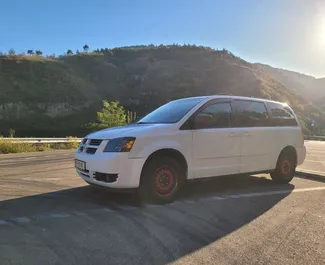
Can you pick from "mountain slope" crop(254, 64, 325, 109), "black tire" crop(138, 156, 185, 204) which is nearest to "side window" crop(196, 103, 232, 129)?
"black tire" crop(138, 156, 185, 204)

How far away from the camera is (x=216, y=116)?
6418 millimetres

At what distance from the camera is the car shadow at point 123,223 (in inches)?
142

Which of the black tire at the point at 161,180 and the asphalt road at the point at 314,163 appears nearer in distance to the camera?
the black tire at the point at 161,180

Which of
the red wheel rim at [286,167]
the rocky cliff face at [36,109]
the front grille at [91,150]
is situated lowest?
the red wheel rim at [286,167]

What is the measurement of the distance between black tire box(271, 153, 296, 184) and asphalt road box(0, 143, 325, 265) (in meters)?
0.60

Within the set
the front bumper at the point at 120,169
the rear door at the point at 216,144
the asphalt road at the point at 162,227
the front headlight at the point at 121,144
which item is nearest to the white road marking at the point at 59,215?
→ the asphalt road at the point at 162,227

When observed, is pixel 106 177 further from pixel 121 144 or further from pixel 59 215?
pixel 59 215

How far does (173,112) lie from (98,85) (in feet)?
250

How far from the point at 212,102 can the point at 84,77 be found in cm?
7939

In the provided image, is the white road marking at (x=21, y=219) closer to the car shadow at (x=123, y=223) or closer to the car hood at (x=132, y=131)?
the car shadow at (x=123, y=223)

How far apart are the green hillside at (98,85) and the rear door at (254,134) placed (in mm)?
49267

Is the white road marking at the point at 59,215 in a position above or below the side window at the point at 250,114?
below

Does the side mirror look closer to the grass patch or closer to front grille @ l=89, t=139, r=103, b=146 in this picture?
front grille @ l=89, t=139, r=103, b=146

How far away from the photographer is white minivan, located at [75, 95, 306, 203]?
538 cm
